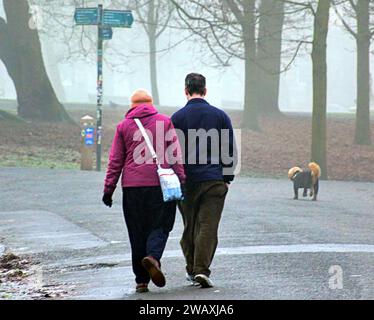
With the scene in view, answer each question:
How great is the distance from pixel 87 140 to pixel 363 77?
14.0 meters

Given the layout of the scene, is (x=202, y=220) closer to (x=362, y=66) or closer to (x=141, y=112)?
(x=141, y=112)

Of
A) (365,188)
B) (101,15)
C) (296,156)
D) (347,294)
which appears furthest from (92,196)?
(296,156)

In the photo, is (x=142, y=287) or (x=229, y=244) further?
(x=229, y=244)

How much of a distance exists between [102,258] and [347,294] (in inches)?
141

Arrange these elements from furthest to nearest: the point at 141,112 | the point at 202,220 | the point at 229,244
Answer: the point at 229,244 → the point at 202,220 → the point at 141,112

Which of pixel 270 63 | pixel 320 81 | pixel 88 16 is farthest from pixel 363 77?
pixel 88 16

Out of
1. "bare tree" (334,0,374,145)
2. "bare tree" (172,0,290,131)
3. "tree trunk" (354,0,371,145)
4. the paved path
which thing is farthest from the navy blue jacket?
"tree trunk" (354,0,371,145)

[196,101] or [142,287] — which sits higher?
[196,101]

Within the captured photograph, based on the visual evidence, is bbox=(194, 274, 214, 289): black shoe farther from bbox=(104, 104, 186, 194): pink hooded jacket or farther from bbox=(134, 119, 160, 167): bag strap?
bbox=(134, 119, 160, 167): bag strap

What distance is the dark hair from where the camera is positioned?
9.71 meters

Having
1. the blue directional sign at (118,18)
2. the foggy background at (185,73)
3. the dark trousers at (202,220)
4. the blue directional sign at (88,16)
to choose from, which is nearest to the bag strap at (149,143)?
the dark trousers at (202,220)

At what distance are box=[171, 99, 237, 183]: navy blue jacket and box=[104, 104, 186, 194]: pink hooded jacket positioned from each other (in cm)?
21

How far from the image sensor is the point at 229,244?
12352mm

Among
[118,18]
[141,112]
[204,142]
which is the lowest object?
[204,142]
